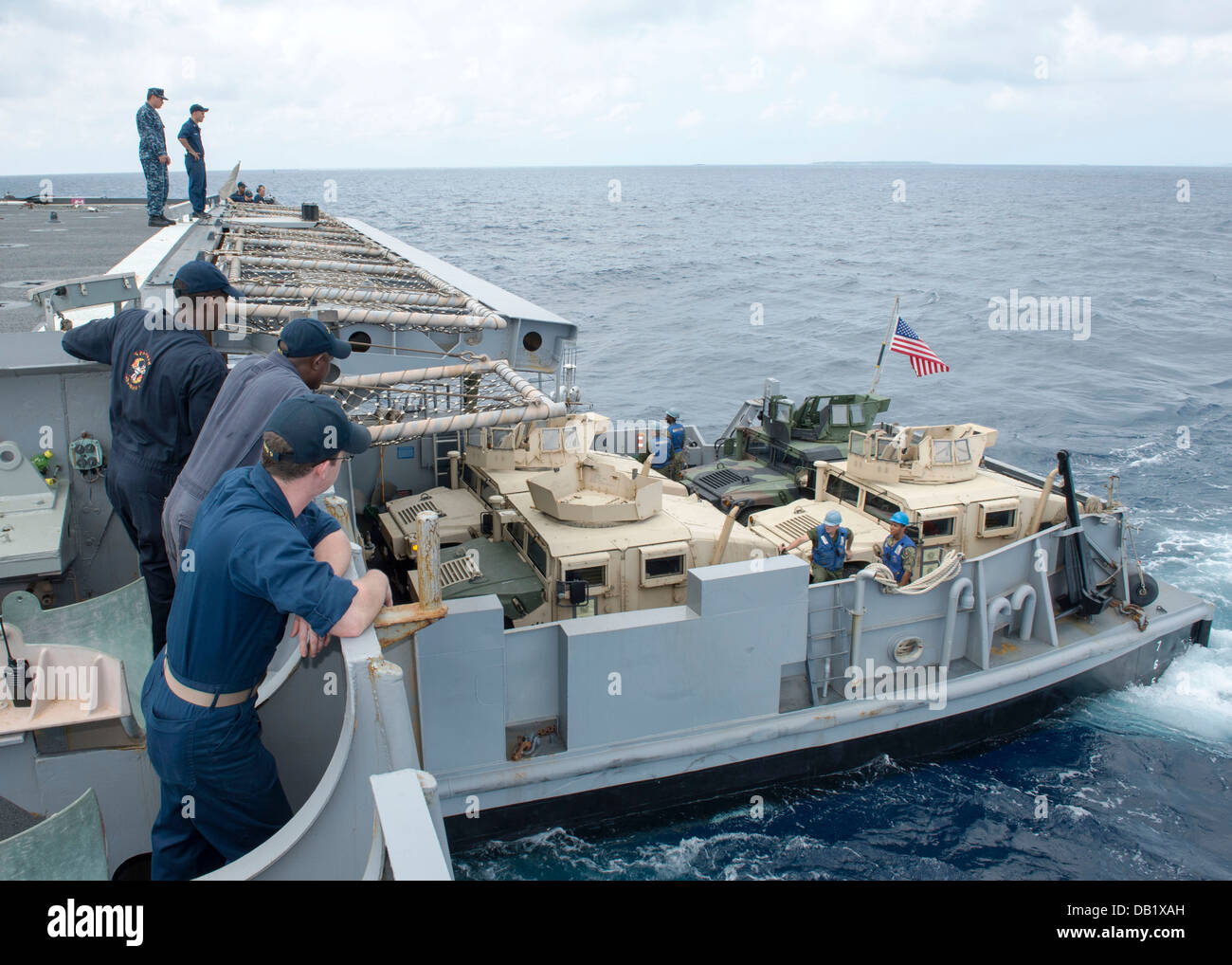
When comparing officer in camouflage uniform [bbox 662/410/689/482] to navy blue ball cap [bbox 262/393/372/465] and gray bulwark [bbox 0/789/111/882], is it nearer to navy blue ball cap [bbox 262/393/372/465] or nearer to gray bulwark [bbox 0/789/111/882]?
gray bulwark [bbox 0/789/111/882]

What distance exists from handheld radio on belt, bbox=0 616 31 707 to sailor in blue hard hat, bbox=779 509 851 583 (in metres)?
8.31

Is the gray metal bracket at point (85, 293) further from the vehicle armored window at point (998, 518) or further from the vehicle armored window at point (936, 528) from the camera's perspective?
the vehicle armored window at point (998, 518)

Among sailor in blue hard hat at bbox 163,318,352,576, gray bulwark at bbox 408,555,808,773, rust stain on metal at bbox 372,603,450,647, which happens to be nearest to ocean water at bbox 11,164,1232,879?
gray bulwark at bbox 408,555,808,773

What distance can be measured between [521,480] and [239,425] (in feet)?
24.3

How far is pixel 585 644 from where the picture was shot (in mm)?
8359

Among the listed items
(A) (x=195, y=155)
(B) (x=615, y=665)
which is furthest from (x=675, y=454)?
(A) (x=195, y=155)

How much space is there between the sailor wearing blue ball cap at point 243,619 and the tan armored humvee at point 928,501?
8.85 metres

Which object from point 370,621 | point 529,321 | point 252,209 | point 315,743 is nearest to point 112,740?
point 315,743

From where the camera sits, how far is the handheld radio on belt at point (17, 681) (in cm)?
414

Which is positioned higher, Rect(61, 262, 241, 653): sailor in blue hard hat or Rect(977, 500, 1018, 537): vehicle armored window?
Rect(61, 262, 241, 653): sailor in blue hard hat

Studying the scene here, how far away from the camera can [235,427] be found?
4.21 meters

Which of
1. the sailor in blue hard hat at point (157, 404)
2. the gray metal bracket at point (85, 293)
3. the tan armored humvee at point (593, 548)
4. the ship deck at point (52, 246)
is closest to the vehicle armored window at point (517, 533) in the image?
the tan armored humvee at point (593, 548)

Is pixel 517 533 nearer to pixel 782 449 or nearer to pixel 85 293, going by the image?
pixel 85 293

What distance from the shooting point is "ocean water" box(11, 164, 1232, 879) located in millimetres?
9609
